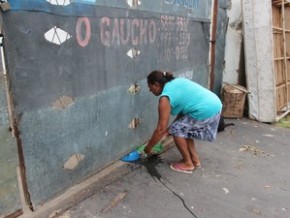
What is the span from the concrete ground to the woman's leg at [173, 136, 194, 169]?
123 millimetres

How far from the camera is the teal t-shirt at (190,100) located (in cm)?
372

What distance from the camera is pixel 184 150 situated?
4.05 metres

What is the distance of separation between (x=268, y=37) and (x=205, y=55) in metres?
1.14

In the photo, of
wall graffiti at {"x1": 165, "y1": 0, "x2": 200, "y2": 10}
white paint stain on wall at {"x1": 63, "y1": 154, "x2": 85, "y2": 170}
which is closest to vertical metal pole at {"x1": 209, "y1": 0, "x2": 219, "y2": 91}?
wall graffiti at {"x1": 165, "y1": 0, "x2": 200, "y2": 10}

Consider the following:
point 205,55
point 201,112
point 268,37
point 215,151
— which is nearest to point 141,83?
point 201,112

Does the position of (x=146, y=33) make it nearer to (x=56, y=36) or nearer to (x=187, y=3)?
(x=187, y=3)

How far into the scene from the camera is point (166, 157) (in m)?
4.53

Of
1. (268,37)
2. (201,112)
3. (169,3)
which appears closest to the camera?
(201,112)

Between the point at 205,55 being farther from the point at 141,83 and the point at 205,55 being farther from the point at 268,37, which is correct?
the point at 141,83

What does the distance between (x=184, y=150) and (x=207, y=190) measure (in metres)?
0.54

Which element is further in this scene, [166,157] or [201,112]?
[166,157]

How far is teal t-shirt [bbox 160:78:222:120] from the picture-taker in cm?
372

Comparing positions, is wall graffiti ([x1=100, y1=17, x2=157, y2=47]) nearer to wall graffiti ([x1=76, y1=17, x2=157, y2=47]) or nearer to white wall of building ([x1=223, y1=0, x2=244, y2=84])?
wall graffiti ([x1=76, y1=17, x2=157, y2=47])

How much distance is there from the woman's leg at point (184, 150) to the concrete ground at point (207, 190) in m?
0.12
